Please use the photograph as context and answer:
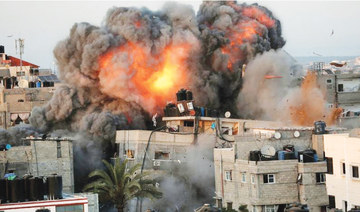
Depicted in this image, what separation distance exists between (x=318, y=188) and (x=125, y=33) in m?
26.4

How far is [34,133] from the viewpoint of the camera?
83688 millimetres

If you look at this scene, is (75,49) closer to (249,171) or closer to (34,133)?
(34,133)

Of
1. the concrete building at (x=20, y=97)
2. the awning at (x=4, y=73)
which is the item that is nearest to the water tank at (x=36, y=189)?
Answer: the concrete building at (x=20, y=97)

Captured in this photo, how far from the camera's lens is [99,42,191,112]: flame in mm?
84938

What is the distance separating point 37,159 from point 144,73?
61.8ft

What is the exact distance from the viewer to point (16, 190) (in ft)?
168

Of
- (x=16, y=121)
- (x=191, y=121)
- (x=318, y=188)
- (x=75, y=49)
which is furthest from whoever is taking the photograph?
(x=16, y=121)

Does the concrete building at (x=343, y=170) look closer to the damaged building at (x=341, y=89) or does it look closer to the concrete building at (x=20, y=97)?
the damaged building at (x=341, y=89)

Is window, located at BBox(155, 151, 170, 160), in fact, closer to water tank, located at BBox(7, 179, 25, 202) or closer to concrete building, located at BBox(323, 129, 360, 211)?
concrete building, located at BBox(323, 129, 360, 211)

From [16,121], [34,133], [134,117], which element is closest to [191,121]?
[134,117]

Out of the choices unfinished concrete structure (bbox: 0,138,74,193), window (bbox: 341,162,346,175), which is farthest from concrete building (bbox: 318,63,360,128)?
window (bbox: 341,162,346,175)

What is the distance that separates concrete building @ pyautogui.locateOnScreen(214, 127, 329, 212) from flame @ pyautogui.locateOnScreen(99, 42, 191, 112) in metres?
18.3

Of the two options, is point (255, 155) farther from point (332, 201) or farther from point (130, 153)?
point (130, 153)

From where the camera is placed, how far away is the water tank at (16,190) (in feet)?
168
